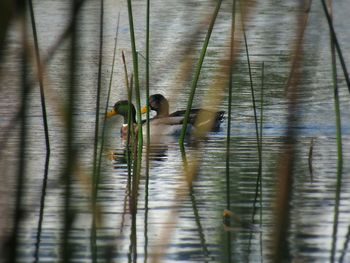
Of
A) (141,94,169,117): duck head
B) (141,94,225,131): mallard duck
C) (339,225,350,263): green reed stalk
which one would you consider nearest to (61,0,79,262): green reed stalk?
(339,225,350,263): green reed stalk

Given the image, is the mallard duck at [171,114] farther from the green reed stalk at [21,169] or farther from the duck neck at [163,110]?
the green reed stalk at [21,169]

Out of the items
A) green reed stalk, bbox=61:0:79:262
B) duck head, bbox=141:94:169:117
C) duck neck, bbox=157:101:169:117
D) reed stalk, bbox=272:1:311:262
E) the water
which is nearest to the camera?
green reed stalk, bbox=61:0:79:262

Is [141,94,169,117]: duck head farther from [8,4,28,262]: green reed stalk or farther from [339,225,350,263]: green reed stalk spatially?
[8,4,28,262]: green reed stalk

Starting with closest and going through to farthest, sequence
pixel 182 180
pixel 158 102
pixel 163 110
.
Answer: pixel 182 180 → pixel 163 110 → pixel 158 102

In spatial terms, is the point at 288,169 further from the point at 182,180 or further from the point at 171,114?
the point at 171,114

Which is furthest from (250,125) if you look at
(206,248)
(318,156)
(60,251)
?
(60,251)

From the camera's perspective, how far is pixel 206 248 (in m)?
4.92

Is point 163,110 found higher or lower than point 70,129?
lower

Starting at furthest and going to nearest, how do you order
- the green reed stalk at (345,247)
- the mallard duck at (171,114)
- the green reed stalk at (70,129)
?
the mallard duck at (171,114), the green reed stalk at (345,247), the green reed stalk at (70,129)

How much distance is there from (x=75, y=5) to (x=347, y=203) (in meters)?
4.15

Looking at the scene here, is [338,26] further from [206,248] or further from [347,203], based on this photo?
[206,248]

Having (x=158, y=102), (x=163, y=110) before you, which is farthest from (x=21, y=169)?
(x=158, y=102)

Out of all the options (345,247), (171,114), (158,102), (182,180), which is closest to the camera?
(345,247)

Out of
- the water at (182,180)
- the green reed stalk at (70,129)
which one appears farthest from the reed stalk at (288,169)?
the green reed stalk at (70,129)
